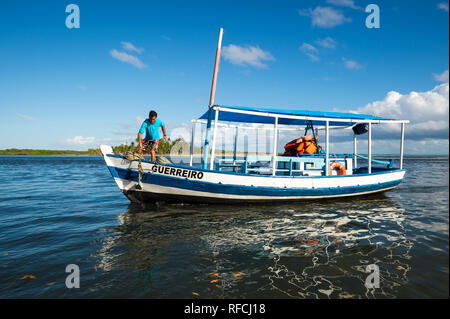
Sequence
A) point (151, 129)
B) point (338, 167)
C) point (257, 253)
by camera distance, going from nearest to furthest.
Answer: point (257, 253) → point (151, 129) → point (338, 167)

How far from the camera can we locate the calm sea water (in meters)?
4.18

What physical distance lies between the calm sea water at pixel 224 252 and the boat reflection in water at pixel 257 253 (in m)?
0.02

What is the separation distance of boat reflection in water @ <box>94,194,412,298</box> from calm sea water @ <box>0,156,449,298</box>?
0.07ft

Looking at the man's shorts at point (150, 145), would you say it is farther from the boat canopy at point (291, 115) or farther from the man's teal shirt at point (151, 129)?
the boat canopy at point (291, 115)

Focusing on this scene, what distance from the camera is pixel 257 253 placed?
18.0ft

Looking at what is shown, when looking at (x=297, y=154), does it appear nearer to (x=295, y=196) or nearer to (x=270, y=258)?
(x=295, y=196)

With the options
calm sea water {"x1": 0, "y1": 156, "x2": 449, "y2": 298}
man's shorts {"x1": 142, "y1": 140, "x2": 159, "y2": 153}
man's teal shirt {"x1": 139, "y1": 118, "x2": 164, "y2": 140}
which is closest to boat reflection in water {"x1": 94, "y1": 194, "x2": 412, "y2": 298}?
calm sea water {"x1": 0, "y1": 156, "x2": 449, "y2": 298}

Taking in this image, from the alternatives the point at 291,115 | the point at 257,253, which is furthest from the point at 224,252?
the point at 291,115

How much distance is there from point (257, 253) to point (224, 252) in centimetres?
73

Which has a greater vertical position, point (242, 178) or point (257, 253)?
point (242, 178)

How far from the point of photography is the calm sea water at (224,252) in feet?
13.7

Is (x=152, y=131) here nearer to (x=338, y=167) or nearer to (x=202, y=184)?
(x=202, y=184)

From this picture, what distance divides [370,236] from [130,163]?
7.83 meters

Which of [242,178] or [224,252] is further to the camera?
[242,178]
